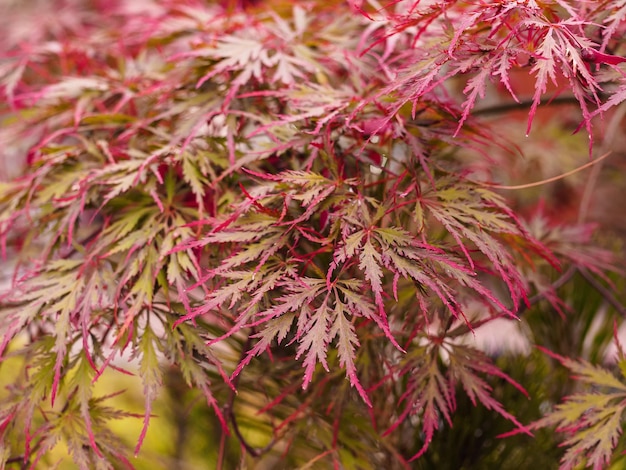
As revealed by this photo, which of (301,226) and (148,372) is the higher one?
(301,226)

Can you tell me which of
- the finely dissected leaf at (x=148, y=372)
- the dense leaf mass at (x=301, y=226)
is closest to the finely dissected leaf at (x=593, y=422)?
the dense leaf mass at (x=301, y=226)

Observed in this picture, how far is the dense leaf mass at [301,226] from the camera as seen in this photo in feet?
2.19

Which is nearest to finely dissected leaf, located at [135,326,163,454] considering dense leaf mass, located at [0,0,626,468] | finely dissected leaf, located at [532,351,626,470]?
dense leaf mass, located at [0,0,626,468]

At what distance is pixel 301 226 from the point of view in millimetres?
757

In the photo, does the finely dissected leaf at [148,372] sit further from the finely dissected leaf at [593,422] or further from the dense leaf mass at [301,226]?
the finely dissected leaf at [593,422]

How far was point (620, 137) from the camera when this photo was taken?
5.57ft

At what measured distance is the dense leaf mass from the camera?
67 centimetres

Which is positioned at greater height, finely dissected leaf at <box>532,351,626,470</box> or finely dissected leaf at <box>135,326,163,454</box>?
finely dissected leaf at <box>532,351,626,470</box>

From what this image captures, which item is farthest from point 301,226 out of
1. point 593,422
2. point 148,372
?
point 593,422

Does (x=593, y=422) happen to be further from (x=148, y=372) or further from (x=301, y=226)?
(x=148, y=372)

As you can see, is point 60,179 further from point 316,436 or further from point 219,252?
point 316,436

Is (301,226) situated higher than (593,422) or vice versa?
(301,226)

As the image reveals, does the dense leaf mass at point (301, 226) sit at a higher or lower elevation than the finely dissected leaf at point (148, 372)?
higher

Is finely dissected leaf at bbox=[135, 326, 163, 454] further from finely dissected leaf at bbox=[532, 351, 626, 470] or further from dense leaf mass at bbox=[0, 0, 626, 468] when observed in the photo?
finely dissected leaf at bbox=[532, 351, 626, 470]
